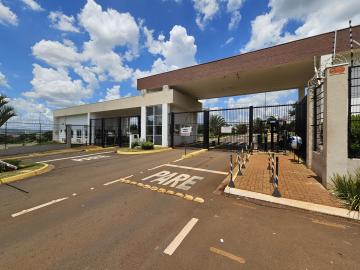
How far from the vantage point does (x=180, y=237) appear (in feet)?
11.8

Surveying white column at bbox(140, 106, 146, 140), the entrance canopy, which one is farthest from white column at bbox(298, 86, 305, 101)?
white column at bbox(140, 106, 146, 140)

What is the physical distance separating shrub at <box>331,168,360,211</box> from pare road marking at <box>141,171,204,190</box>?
437 centimetres

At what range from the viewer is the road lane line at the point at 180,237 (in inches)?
126

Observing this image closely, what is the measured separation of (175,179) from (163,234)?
168 inches

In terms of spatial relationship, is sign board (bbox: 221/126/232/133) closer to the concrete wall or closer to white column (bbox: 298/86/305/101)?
white column (bbox: 298/86/305/101)

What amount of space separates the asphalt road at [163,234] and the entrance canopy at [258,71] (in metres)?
14.5

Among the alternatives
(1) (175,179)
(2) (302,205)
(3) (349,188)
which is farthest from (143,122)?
(3) (349,188)

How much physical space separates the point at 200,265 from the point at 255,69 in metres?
17.2

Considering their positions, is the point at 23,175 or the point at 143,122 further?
the point at 143,122

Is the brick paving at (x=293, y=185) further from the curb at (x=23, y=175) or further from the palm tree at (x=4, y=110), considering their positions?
the palm tree at (x=4, y=110)

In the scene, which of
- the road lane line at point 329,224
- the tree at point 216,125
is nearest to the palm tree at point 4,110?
the road lane line at point 329,224

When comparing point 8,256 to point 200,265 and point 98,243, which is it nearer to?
point 98,243

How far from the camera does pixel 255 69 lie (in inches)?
666

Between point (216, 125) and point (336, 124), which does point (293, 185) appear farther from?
point (216, 125)
